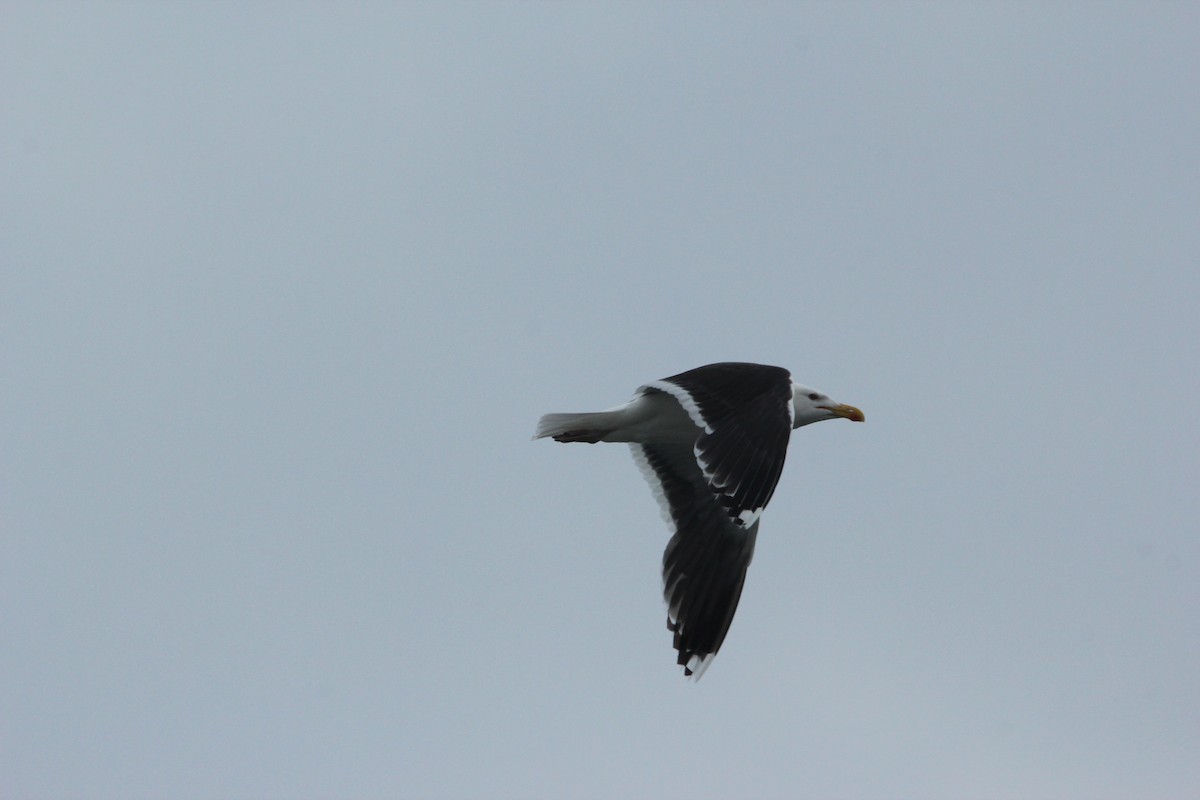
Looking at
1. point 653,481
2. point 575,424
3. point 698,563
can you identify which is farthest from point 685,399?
point 653,481

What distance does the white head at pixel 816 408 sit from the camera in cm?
1277

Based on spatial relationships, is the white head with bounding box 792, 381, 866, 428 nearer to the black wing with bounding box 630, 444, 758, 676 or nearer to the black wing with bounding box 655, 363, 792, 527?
the black wing with bounding box 630, 444, 758, 676

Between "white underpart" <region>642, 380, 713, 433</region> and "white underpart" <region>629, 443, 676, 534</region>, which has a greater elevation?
"white underpart" <region>642, 380, 713, 433</region>

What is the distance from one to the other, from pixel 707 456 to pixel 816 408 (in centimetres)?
329

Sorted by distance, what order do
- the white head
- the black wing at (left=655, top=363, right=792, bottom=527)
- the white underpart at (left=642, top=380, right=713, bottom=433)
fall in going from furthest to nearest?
the white head < the white underpart at (left=642, top=380, right=713, bottom=433) < the black wing at (left=655, top=363, right=792, bottom=527)

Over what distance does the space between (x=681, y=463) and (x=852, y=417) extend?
5.25ft

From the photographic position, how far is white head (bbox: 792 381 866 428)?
1277 centimetres

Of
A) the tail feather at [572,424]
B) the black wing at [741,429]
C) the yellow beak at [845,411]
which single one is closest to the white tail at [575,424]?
the tail feather at [572,424]

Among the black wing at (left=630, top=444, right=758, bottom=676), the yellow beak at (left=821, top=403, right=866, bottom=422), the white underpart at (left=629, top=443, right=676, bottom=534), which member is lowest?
the black wing at (left=630, top=444, right=758, bottom=676)

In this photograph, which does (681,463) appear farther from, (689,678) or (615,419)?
(689,678)

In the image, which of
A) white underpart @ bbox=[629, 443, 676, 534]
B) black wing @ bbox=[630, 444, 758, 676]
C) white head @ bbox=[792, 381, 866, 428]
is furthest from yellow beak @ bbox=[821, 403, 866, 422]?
white underpart @ bbox=[629, 443, 676, 534]

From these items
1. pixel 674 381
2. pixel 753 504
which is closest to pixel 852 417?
pixel 674 381

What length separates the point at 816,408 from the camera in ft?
42.0

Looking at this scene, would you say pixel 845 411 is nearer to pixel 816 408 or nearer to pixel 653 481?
pixel 816 408
